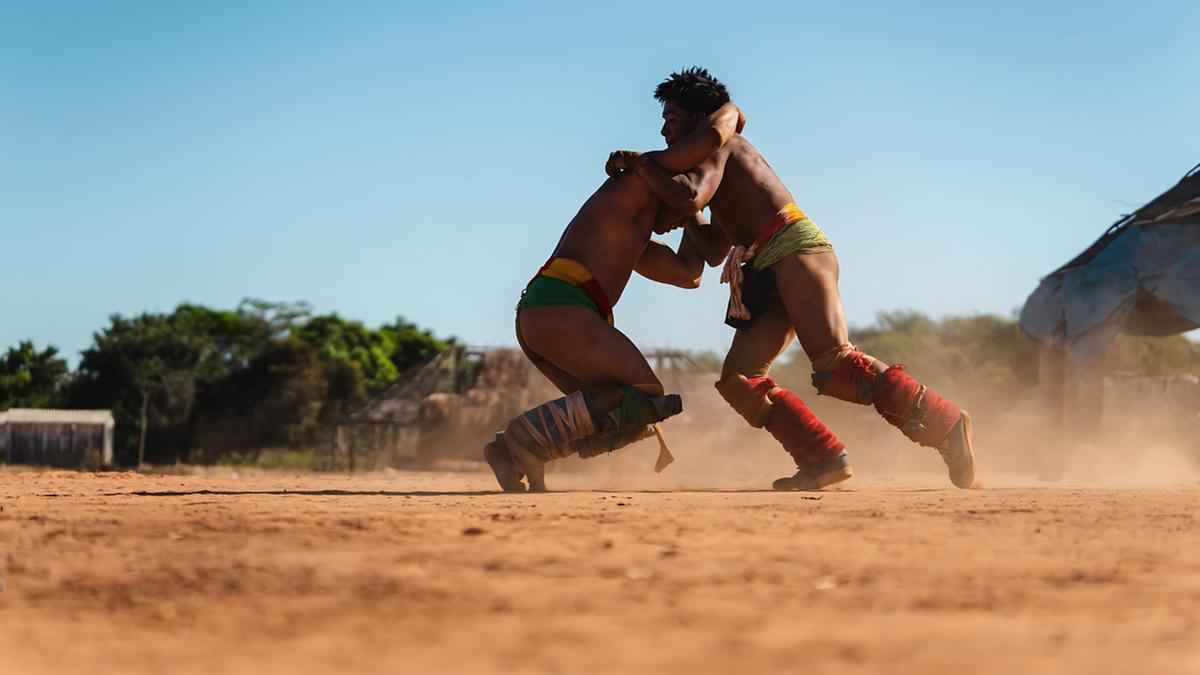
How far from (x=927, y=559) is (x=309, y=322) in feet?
144

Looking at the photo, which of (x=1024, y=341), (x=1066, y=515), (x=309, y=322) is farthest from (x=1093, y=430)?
(x=309, y=322)

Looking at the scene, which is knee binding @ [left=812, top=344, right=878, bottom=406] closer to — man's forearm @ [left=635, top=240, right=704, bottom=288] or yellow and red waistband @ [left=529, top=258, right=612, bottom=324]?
man's forearm @ [left=635, top=240, right=704, bottom=288]

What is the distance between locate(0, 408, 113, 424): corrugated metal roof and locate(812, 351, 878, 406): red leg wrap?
29836 mm

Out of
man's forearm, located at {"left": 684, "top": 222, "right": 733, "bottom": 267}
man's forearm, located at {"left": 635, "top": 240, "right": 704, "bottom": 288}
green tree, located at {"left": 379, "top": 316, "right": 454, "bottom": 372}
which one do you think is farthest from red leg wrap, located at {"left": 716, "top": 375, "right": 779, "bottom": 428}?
green tree, located at {"left": 379, "top": 316, "right": 454, "bottom": 372}

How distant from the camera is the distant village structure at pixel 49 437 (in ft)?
103

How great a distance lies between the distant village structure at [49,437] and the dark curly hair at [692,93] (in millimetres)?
27933

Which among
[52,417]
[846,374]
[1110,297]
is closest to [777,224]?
[846,374]

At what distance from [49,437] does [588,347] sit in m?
29.7

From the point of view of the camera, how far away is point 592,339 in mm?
5352

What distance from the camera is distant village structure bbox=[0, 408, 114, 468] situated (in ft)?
103

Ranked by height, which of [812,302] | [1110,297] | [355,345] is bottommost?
[812,302]

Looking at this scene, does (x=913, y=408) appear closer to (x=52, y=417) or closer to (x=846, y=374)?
(x=846, y=374)

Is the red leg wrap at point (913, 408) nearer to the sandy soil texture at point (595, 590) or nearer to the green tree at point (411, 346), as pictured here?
the sandy soil texture at point (595, 590)

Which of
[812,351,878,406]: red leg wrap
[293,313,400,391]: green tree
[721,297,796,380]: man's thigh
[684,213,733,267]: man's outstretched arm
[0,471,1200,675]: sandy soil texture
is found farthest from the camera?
[293,313,400,391]: green tree
